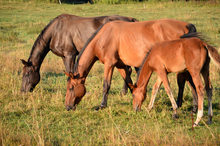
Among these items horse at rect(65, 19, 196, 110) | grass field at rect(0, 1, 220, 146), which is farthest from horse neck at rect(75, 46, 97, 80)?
grass field at rect(0, 1, 220, 146)

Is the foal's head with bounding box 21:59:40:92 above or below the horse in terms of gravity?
below

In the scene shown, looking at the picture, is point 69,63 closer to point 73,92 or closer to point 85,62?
point 85,62

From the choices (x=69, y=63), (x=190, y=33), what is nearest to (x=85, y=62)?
(x=69, y=63)

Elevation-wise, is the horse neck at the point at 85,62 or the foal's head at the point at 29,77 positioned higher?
the horse neck at the point at 85,62

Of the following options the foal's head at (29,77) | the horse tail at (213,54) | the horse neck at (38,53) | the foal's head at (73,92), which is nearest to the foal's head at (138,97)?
the foal's head at (73,92)

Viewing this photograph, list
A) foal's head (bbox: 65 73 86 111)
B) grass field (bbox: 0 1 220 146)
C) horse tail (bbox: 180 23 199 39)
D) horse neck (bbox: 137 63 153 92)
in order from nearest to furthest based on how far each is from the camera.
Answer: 1. grass field (bbox: 0 1 220 146)
2. horse tail (bbox: 180 23 199 39)
3. horse neck (bbox: 137 63 153 92)
4. foal's head (bbox: 65 73 86 111)

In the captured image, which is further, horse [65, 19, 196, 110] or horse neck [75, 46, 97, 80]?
horse neck [75, 46, 97, 80]

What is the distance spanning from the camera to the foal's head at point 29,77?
8430 mm

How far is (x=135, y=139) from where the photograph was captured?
15.2 feet

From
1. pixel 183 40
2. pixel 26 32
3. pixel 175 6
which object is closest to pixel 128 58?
pixel 183 40

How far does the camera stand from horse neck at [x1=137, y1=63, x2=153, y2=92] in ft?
20.4

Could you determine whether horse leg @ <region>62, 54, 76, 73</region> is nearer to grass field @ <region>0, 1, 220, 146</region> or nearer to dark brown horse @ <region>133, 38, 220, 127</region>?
grass field @ <region>0, 1, 220, 146</region>

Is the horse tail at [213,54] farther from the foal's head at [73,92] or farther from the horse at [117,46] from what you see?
the foal's head at [73,92]

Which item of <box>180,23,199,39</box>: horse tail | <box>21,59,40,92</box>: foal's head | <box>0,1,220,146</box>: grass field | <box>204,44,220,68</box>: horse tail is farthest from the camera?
A: <box>21,59,40,92</box>: foal's head
